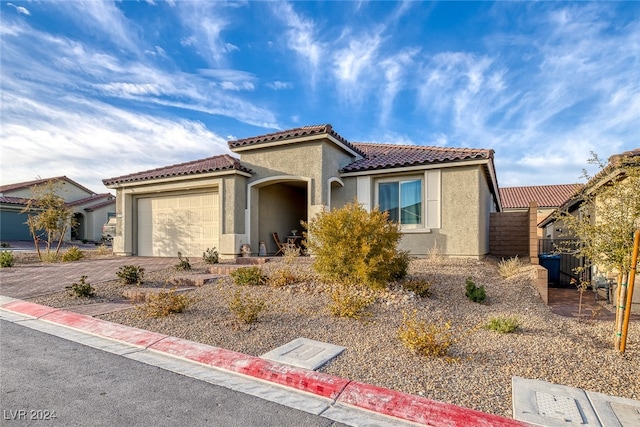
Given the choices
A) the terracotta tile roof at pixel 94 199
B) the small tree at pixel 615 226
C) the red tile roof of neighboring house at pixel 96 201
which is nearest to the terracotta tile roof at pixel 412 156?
the small tree at pixel 615 226

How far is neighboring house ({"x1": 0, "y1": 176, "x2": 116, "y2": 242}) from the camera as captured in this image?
94.8 feet

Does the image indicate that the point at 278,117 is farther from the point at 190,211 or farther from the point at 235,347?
the point at 235,347

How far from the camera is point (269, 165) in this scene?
13.5 meters

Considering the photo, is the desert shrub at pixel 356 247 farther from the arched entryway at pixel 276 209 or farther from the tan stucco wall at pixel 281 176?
the arched entryway at pixel 276 209

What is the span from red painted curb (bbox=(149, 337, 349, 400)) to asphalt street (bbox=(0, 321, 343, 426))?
0.44 m

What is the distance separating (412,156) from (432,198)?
1898 mm

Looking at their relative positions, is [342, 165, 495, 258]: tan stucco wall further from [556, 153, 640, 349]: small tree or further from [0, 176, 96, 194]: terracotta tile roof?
[0, 176, 96, 194]: terracotta tile roof

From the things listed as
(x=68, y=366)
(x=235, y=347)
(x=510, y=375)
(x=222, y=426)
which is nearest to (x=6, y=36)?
(x=68, y=366)

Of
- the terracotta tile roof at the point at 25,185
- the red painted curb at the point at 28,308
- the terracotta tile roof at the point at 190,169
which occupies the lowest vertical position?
the red painted curb at the point at 28,308

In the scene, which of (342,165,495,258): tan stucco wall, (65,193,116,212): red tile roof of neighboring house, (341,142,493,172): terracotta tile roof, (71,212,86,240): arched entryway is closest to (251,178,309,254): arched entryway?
(341,142,493,172): terracotta tile roof

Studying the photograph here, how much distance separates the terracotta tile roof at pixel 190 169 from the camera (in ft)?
43.7

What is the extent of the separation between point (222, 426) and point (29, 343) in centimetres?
421

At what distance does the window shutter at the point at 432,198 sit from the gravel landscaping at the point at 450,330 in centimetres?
313

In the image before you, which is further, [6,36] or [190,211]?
[190,211]
